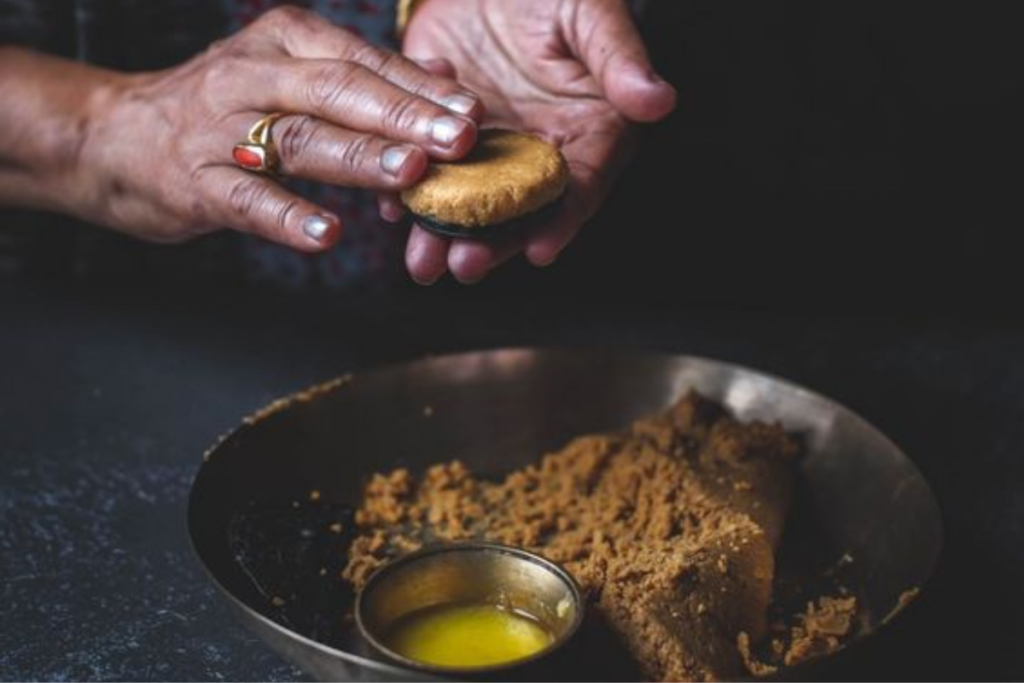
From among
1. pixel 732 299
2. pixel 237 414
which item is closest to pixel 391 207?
pixel 237 414

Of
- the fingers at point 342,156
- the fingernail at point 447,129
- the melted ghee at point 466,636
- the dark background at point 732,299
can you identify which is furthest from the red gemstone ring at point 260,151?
the melted ghee at point 466,636

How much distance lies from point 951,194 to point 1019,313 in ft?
0.80

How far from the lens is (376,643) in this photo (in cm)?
111

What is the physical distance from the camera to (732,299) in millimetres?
2268

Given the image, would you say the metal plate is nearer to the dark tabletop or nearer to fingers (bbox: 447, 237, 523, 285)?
the dark tabletop

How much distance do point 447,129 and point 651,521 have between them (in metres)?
0.48

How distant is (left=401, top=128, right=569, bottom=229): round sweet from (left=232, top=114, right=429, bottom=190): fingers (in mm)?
26

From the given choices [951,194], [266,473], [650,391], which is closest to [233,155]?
[266,473]

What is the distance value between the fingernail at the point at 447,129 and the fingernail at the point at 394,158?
3 centimetres

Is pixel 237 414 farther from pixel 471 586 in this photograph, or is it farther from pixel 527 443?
pixel 471 586

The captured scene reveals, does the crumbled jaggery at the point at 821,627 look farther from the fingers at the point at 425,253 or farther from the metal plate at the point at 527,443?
the fingers at the point at 425,253

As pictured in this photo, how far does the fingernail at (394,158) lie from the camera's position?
1.35 metres

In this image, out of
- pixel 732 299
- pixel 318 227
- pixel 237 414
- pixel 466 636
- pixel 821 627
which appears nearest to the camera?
pixel 466 636

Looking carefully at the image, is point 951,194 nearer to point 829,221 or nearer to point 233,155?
point 829,221
